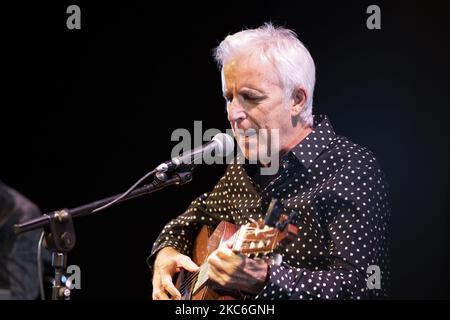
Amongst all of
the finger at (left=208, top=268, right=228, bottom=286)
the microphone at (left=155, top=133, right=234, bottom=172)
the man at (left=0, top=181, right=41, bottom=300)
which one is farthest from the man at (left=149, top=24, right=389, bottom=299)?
the man at (left=0, top=181, right=41, bottom=300)

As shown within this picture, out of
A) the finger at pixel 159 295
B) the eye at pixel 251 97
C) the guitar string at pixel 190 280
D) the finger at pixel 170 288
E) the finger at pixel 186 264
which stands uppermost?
the eye at pixel 251 97

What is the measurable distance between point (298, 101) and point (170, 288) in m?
1.03

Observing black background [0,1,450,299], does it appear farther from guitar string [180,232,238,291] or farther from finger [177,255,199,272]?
guitar string [180,232,238,291]

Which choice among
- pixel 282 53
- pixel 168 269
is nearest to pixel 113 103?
pixel 168 269

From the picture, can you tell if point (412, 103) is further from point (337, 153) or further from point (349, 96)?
point (337, 153)

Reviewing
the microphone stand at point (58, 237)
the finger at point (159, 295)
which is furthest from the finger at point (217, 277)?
the finger at point (159, 295)

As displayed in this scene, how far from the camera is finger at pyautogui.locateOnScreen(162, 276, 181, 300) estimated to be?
2.91m

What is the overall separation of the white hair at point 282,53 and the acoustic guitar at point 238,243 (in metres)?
0.59

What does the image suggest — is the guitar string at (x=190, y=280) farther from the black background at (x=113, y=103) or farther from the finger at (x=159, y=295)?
the black background at (x=113, y=103)

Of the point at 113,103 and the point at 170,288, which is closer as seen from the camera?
the point at 170,288

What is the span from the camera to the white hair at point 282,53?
2781mm

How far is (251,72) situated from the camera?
2.78 m

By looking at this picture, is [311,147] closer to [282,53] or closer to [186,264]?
[282,53]

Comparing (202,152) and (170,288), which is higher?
(202,152)
